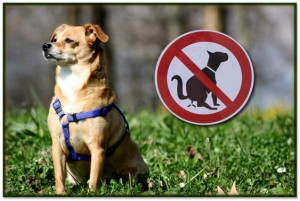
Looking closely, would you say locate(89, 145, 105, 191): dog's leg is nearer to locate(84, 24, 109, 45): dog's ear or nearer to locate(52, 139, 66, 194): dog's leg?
locate(52, 139, 66, 194): dog's leg

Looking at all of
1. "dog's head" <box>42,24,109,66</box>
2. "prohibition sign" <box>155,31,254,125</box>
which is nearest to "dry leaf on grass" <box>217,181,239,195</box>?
"prohibition sign" <box>155,31,254,125</box>

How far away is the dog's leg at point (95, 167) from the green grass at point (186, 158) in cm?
7

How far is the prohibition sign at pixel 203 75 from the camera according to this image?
4730mm

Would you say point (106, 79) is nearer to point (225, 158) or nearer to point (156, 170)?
point (156, 170)

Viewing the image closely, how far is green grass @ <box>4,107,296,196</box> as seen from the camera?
4746mm

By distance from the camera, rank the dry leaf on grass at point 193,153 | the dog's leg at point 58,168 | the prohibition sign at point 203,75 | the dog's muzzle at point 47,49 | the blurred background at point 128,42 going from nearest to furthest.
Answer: the dog's muzzle at point 47,49, the dog's leg at point 58,168, the prohibition sign at point 203,75, the dry leaf on grass at point 193,153, the blurred background at point 128,42

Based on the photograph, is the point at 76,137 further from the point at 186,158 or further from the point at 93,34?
the point at 186,158

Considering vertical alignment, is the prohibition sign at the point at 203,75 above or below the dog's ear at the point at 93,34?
below

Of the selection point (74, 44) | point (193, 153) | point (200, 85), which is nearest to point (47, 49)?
point (74, 44)

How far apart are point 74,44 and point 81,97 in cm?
41

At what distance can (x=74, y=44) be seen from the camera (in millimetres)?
4465

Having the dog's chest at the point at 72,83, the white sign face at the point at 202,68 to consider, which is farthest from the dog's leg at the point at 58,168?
the white sign face at the point at 202,68

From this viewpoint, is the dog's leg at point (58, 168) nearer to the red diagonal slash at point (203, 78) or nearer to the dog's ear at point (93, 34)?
the dog's ear at point (93, 34)

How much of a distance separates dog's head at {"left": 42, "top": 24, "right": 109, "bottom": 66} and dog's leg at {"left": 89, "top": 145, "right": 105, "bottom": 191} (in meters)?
0.70
